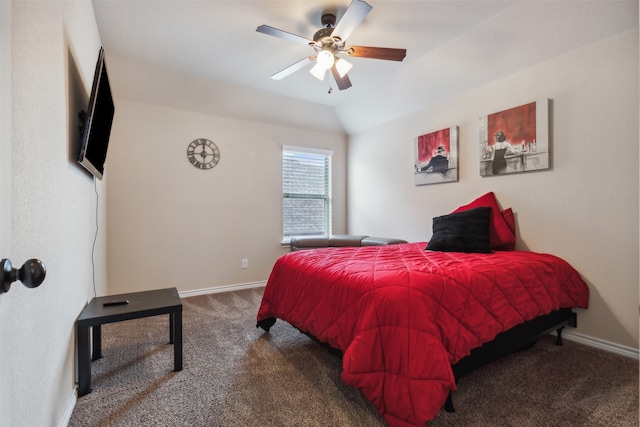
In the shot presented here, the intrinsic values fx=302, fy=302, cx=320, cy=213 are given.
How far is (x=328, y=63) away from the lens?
241 cm

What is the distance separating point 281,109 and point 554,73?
306 centimetres

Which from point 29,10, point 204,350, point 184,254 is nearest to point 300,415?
point 204,350

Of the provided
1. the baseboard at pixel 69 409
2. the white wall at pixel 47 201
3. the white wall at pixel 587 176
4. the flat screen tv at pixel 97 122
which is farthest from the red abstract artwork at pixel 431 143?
the baseboard at pixel 69 409

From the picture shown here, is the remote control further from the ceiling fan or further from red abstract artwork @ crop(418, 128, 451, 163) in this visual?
red abstract artwork @ crop(418, 128, 451, 163)

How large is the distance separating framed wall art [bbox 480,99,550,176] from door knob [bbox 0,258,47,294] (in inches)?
127

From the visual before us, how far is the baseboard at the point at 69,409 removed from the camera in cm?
145

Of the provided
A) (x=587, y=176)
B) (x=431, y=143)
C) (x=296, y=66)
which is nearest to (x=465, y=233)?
(x=587, y=176)

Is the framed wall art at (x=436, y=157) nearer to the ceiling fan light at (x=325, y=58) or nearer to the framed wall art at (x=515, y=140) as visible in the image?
the framed wall art at (x=515, y=140)

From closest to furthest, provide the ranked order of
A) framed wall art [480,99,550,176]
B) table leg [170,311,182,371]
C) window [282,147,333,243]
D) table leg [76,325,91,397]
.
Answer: table leg [76,325,91,397]
table leg [170,311,182,371]
framed wall art [480,99,550,176]
window [282,147,333,243]

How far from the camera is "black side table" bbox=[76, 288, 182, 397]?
1741mm

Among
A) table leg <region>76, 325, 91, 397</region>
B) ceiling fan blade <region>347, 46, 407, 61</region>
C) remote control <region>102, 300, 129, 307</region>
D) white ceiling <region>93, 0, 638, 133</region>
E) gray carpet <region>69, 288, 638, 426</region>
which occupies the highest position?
white ceiling <region>93, 0, 638, 133</region>

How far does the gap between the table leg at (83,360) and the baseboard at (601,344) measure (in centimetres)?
345

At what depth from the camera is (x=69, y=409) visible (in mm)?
1555

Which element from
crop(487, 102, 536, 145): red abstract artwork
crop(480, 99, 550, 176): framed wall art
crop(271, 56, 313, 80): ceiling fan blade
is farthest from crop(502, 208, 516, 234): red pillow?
crop(271, 56, 313, 80): ceiling fan blade
